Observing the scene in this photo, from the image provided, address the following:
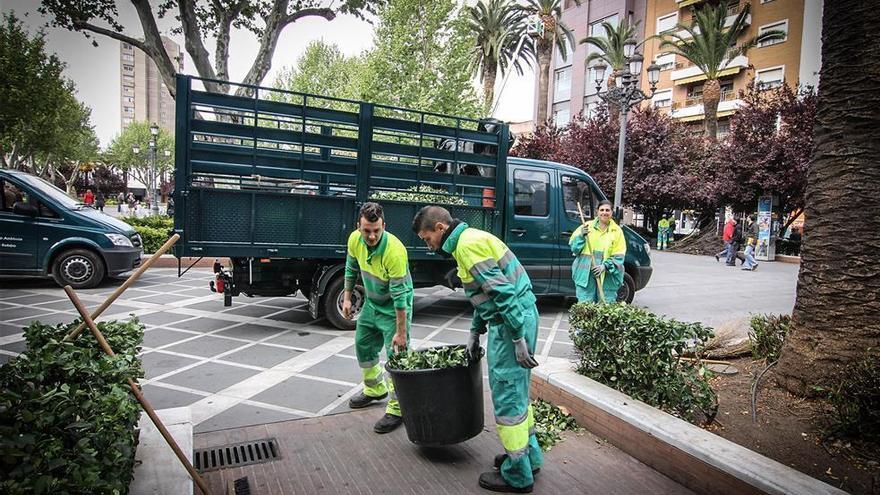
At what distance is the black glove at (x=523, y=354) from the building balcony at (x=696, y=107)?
→ 34881 mm

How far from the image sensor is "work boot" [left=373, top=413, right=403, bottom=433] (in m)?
3.64

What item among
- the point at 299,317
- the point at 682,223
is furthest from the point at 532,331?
the point at 682,223

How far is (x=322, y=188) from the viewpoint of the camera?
6297mm

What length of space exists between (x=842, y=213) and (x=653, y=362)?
70.0 inches

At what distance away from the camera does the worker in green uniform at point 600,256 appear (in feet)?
20.6

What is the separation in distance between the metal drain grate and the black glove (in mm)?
1740

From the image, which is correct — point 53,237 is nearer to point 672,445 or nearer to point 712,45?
point 672,445

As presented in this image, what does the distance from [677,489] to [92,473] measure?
9.68 ft

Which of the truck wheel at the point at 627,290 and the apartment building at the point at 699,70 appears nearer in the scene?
the truck wheel at the point at 627,290

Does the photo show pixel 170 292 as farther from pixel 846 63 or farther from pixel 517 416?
pixel 846 63

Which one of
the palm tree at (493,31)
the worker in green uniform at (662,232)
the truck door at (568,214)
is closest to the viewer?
the truck door at (568,214)

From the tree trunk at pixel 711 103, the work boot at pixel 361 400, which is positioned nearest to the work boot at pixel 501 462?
the work boot at pixel 361 400

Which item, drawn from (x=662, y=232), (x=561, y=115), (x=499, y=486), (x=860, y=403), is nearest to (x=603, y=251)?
(x=860, y=403)

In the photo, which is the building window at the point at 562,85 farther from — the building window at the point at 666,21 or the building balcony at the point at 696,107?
the building balcony at the point at 696,107
